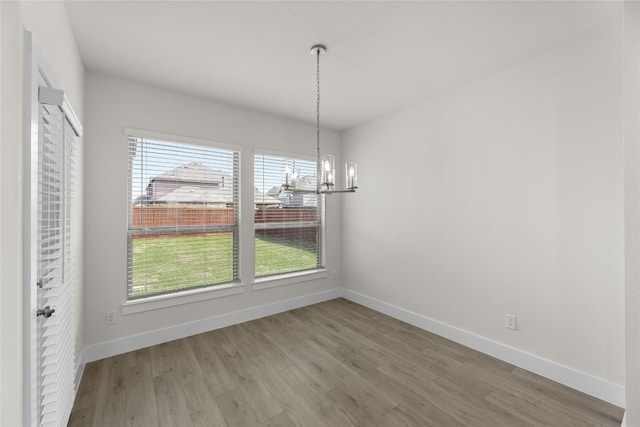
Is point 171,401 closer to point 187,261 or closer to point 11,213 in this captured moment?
point 187,261

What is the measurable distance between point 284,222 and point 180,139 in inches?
65.8

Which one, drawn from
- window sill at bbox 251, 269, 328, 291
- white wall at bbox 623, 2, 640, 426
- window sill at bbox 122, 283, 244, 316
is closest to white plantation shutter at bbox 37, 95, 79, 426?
window sill at bbox 122, 283, 244, 316

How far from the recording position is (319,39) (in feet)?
7.04

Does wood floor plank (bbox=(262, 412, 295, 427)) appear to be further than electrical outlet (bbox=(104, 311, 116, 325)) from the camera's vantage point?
No

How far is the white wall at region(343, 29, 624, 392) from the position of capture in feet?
6.66

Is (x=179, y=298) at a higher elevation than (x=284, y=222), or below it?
below

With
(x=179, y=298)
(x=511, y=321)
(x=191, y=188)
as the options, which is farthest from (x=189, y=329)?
(x=511, y=321)

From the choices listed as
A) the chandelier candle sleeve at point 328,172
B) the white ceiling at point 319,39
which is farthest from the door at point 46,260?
the chandelier candle sleeve at point 328,172

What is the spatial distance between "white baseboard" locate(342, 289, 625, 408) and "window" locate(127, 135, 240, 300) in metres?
2.36

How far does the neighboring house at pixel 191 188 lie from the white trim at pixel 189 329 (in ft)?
4.47

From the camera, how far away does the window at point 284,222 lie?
3646 millimetres

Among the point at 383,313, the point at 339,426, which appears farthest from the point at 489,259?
the point at 339,426

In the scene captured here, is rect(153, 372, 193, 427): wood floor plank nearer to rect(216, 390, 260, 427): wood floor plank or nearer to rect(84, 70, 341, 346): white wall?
rect(216, 390, 260, 427): wood floor plank

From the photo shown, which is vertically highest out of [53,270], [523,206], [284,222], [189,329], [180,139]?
[180,139]
